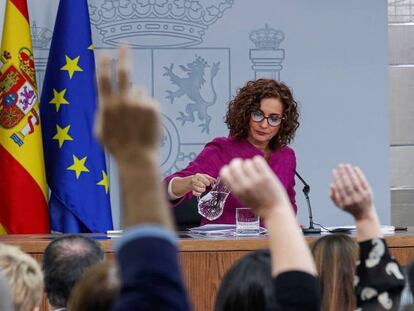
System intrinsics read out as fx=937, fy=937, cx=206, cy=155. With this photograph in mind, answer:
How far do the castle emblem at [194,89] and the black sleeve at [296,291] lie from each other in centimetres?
435

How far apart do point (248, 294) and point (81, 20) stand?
4.06 m

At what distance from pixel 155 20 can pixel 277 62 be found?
2.55ft

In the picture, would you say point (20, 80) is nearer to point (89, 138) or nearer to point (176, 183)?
point (89, 138)

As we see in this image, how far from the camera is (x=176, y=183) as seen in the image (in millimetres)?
4008

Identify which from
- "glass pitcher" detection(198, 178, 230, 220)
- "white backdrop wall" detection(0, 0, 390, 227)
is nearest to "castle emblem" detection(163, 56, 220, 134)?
"white backdrop wall" detection(0, 0, 390, 227)

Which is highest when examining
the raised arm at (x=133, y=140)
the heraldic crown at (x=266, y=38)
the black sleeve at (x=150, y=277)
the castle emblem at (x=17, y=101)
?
the heraldic crown at (x=266, y=38)

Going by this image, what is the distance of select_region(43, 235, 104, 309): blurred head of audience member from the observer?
220 cm

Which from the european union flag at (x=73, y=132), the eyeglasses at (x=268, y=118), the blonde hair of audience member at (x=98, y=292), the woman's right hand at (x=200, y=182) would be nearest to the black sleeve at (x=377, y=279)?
the blonde hair of audience member at (x=98, y=292)

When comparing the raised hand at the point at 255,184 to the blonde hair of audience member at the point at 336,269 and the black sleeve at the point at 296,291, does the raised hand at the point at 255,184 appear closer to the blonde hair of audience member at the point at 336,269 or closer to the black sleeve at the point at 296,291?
the black sleeve at the point at 296,291

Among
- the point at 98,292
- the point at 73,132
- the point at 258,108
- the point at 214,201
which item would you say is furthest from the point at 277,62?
the point at 98,292

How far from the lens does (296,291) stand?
4.17 ft

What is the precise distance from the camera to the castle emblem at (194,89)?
18.4ft

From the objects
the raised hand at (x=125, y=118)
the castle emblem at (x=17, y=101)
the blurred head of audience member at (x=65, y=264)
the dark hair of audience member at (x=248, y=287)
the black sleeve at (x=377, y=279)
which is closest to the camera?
the raised hand at (x=125, y=118)

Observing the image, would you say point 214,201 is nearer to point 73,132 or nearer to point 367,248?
point 73,132
